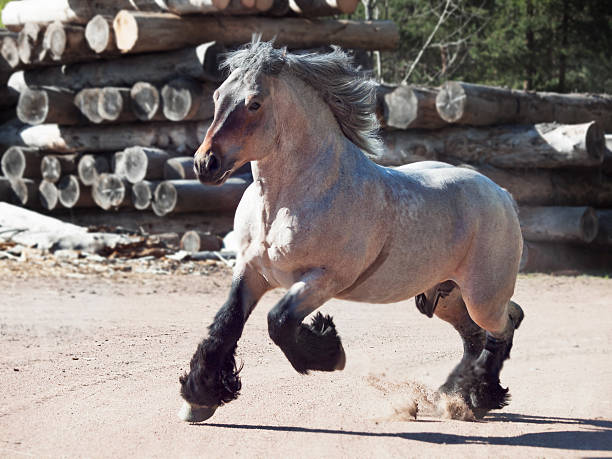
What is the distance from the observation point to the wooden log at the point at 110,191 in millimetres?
12562

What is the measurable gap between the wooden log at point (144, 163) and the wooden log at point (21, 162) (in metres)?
2.30

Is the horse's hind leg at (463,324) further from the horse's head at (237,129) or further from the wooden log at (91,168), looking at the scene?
the wooden log at (91,168)

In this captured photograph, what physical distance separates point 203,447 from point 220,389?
0.37 meters

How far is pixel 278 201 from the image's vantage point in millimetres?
4211

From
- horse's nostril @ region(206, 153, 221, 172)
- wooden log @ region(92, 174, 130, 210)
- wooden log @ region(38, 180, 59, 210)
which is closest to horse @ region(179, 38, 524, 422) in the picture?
horse's nostril @ region(206, 153, 221, 172)

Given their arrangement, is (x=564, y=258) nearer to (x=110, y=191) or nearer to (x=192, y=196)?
(x=192, y=196)

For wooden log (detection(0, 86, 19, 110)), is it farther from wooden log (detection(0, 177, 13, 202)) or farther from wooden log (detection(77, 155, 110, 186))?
wooden log (detection(77, 155, 110, 186))

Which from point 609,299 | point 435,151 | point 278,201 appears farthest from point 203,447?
point 435,151

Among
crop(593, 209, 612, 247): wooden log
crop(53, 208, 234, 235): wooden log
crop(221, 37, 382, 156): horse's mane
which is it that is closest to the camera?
crop(221, 37, 382, 156): horse's mane

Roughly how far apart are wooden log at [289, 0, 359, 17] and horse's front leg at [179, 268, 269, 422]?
8.40 meters

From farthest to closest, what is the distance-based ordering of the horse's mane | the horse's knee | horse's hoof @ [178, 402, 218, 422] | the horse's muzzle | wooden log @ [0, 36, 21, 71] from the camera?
wooden log @ [0, 36, 21, 71]
horse's hoof @ [178, 402, 218, 422]
the horse's mane
the horse's knee
the horse's muzzle

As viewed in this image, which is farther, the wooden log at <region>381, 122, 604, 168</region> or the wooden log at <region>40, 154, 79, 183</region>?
the wooden log at <region>40, 154, 79, 183</region>

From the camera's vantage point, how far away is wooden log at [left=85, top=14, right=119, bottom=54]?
12383 mm

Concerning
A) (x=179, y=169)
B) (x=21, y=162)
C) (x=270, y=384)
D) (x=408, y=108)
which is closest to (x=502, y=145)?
(x=408, y=108)
